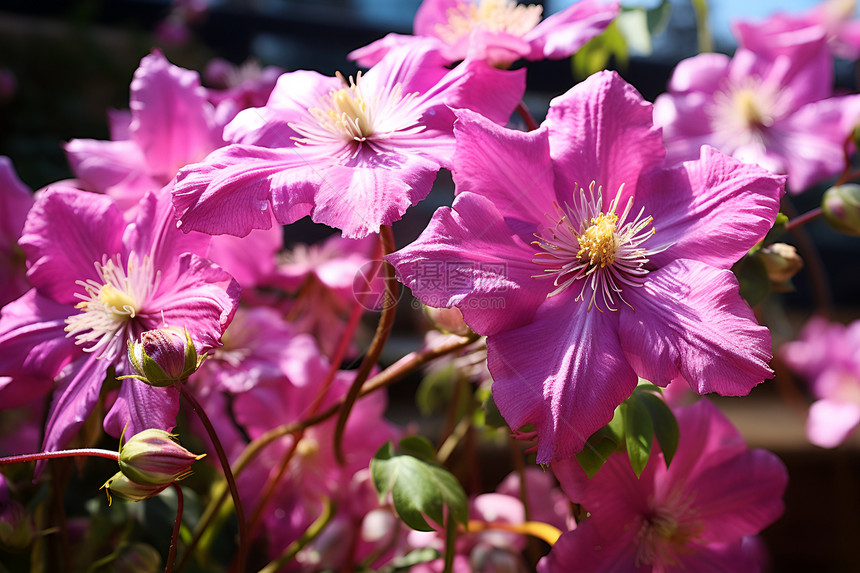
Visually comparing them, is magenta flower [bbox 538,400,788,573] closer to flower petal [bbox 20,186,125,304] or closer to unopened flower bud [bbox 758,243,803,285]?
unopened flower bud [bbox 758,243,803,285]

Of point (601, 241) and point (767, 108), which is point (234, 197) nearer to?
point (601, 241)

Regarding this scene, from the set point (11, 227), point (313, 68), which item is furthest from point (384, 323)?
point (313, 68)

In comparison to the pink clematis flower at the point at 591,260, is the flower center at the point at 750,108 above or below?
below

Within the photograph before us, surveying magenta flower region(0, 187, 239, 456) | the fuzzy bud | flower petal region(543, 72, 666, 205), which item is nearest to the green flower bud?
flower petal region(543, 72, 666, 205)

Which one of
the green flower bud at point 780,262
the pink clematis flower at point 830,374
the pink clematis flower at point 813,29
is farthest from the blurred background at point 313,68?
the green flower bud at point 780,262

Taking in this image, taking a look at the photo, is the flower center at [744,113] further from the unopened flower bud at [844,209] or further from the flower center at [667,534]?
the flower center at [667,534]

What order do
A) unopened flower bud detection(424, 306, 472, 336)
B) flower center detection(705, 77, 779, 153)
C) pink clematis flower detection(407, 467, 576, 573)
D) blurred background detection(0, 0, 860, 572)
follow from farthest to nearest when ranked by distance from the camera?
blurred background detection(0, 0, 860, 572)
flower center detection(705, 77, 779, 153)
pink clematis flower detection(407, 467, 576, 573)
unopened flower bud detection(424, 306, 472, 336)
